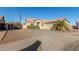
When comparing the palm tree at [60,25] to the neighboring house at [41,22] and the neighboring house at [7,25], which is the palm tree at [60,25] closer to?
the neighboring house at [41,22]

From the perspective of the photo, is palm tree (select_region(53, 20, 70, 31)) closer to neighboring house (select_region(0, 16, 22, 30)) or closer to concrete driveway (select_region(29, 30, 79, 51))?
concrete driveway (select_region(29, 30, 79, 51))

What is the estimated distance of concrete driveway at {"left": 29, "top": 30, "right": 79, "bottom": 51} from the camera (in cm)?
593

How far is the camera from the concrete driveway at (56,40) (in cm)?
593

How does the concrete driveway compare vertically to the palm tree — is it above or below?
below

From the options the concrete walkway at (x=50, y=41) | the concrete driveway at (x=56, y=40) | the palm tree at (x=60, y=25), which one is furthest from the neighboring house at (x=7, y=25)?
the palm tree at (x=60, y=25)

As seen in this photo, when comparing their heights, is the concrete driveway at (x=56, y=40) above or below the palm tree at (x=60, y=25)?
below

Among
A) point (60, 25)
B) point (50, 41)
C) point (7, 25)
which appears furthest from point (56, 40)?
point (7, 25)

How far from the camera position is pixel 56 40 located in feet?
19.5

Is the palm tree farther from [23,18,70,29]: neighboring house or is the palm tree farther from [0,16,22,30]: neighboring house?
[0,16,22,30]: neighboring house

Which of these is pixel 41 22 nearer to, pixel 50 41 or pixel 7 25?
pixel 50 41

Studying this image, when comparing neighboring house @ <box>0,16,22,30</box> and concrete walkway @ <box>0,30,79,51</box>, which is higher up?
neighboring house @ <box>0,16,22,30</box>

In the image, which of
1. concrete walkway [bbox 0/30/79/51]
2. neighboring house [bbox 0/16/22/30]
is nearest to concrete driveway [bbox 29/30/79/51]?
concrete walkway [bbox 0/30/79/51]
